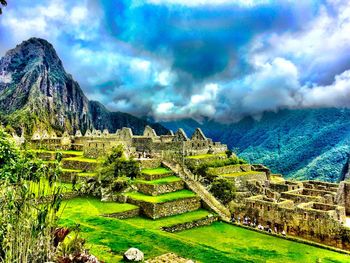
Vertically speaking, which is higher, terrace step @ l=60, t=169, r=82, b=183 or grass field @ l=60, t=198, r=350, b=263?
terrace step @ l=60, t=169, r=82, b=183

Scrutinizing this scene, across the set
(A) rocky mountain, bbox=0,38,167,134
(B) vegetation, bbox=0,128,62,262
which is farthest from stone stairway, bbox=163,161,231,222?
(A) rocky mountain, bbox=0,38,167,134

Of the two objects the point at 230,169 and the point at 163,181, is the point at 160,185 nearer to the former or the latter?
the point at 163,181

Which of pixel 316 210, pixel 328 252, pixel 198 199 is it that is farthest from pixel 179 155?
pixel 328 252

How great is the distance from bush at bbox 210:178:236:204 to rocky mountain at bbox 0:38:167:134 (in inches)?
4492

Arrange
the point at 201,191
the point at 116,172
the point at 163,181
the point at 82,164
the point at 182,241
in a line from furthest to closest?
the point at 82,164, the point at 201,191, the point at 116,172, the point at 163,181, the point at 182,241

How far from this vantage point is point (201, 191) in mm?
25375

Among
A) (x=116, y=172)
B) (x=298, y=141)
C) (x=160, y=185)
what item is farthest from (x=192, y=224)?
(x=298, y=141)

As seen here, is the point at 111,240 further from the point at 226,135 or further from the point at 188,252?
the point at 226,135

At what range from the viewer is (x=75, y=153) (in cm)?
3153

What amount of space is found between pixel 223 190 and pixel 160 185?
15.0 feet

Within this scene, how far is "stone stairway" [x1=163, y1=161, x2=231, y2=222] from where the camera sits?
78.5 feet

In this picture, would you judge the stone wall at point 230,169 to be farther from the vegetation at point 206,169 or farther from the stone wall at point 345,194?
the stone wall at point 345,194

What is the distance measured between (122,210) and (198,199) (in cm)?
552

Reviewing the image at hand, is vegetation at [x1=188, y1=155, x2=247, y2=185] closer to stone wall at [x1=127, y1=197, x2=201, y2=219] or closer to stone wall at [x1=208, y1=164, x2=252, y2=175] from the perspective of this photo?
stone wall at [x1=208, y1=164, x2=252, y2=175]
